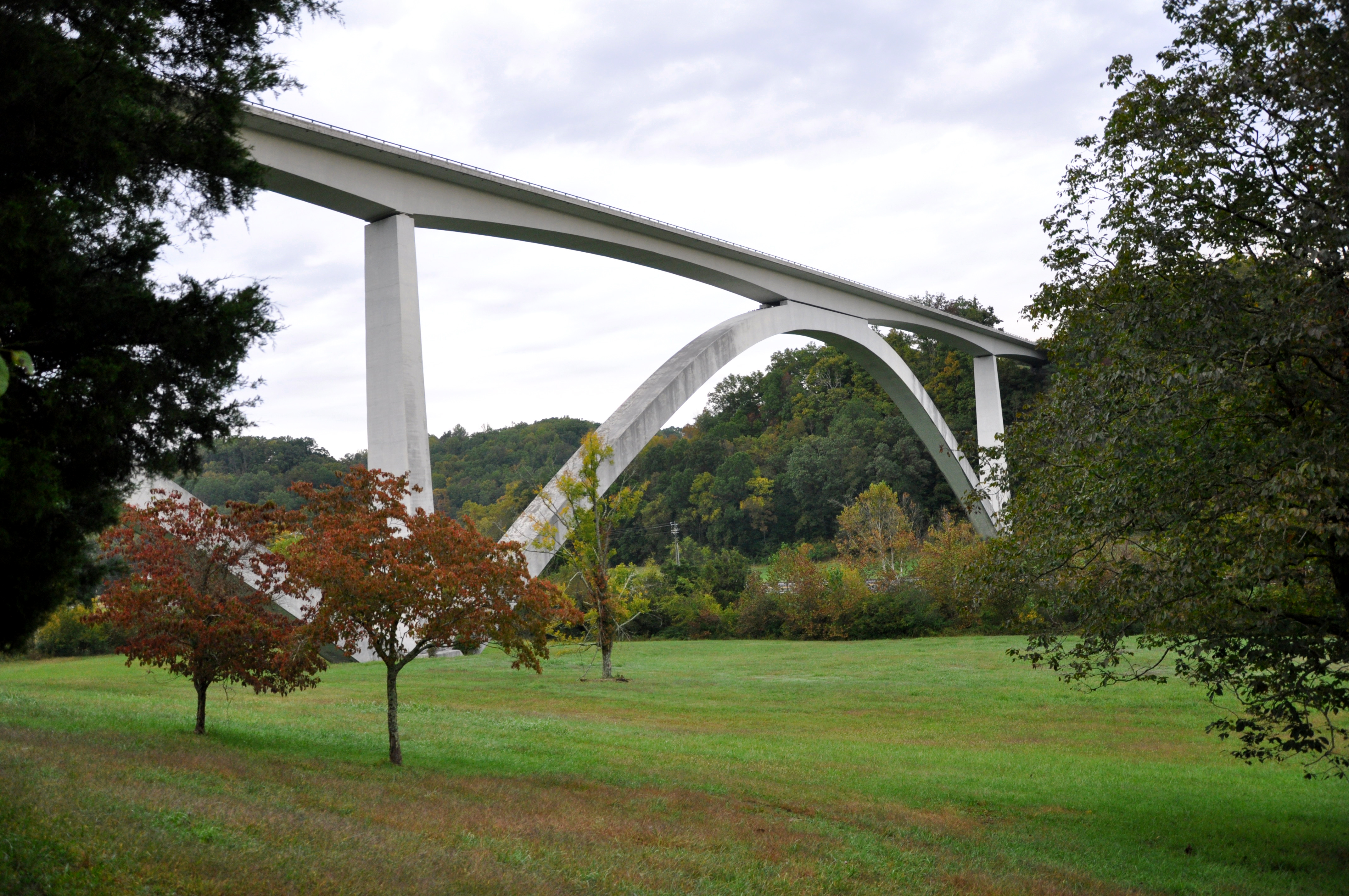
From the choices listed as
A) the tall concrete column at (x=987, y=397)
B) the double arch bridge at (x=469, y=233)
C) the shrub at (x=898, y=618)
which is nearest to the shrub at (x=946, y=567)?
the shrub at (x=898, y=618)

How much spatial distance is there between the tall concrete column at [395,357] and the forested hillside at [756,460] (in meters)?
30.5

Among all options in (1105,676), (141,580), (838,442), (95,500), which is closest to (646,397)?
(141,580)

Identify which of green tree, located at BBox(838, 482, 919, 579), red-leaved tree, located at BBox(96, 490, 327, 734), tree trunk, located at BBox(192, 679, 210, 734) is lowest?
tree trunk, located at BBox(192, 679, 210, 734)

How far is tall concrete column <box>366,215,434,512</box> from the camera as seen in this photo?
813 inches

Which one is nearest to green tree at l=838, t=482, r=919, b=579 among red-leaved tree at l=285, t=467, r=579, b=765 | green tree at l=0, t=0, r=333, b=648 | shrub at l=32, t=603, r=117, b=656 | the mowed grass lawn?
the mowed grass lawn

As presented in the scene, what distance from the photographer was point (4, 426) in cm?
599

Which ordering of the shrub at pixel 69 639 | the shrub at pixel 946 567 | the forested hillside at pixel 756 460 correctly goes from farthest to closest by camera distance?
the forested hillside at pixel 756 460 → the shrub at pixel 946 567 → the shrub at pixel 69 639

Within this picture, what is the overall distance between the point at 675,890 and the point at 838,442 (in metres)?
61.1

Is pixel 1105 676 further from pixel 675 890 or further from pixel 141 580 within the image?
pixel 141 580

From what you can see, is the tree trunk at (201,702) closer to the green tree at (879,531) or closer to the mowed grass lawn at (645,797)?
the mowed grass lawn at (645,797)

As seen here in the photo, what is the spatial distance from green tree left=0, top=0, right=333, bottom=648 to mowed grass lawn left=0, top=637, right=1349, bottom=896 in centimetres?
187

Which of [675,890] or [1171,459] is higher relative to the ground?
[1171,459]

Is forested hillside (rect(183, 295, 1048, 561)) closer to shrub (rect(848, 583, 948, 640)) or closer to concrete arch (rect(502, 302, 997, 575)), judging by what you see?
concrete arch (rect(502, 302, 997, 575))

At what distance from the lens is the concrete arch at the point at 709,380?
23969 mm
